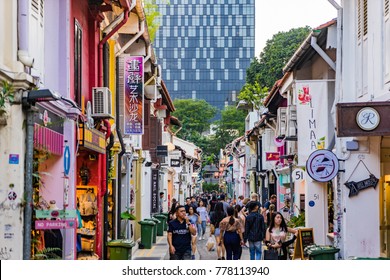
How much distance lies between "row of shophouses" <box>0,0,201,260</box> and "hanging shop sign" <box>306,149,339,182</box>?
4.06 metres

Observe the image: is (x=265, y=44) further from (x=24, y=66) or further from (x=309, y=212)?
(x=24, y=66)

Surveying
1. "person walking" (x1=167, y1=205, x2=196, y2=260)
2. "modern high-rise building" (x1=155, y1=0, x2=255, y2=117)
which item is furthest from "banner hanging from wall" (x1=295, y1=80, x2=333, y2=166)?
"modern high-rise building" (x1=155, y1=0, x2=255, y2=117)

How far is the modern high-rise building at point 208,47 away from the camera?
150500 mm

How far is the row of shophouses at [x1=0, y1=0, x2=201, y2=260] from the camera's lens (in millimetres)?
11078

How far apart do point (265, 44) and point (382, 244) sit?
46751 millimetres

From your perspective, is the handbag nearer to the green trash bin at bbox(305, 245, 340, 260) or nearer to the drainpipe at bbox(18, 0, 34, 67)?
the green trash bin at bbox(305, 245, 340, 260)

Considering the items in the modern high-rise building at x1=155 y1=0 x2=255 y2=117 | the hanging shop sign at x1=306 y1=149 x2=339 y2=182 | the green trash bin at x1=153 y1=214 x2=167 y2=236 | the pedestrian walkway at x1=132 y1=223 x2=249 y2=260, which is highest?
the modern high-rise building at x1=155 y1=0 x2=255 y2=117

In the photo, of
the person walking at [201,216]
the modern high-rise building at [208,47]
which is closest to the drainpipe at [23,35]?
the person walking at [201,216]

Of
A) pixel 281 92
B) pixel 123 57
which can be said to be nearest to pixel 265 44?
pixel 281 92

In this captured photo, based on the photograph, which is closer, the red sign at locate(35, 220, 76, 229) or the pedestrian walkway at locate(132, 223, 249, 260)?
the red sign at locate(35, 220, 76, 229)

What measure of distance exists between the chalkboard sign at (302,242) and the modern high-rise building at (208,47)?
13160 cm

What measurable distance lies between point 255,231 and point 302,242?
95 centimetres

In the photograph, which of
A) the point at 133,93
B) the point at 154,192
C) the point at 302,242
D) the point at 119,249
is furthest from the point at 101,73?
the point at 154,192

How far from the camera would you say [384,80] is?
1541cm
